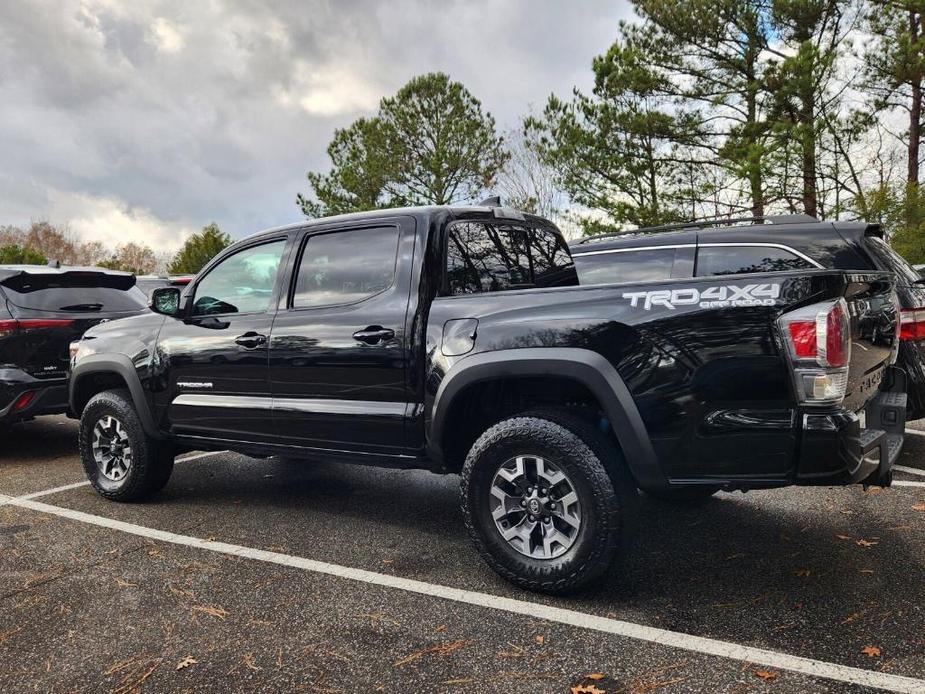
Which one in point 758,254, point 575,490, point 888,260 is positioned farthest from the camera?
point 758,254

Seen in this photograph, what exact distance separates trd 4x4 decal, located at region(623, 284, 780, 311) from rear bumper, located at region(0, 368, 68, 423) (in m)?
5.25

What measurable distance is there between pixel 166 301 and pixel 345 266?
133cm

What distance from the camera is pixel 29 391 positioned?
5.91 metres

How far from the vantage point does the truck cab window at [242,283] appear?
14.1 feet

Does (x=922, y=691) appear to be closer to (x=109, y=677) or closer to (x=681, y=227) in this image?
(x=109, y=677)

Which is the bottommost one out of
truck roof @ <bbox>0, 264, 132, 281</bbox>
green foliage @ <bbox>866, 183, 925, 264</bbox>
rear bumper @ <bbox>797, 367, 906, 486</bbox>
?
rear bumper @ <bbox>797, 367, 906, 486</bbox>

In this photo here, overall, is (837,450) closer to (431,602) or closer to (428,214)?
(431,602)

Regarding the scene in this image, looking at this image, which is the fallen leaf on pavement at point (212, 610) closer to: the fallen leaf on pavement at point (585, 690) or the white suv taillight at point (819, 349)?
the fallen leaf on pavement at point (585, 690)

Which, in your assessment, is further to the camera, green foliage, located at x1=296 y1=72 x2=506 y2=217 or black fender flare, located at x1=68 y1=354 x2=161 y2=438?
green foliage, located at x1=296 y1=72 x2=506 y2=217

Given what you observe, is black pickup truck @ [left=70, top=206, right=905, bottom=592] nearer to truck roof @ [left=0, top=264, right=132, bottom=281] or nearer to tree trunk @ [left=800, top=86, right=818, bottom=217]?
truck roof @ [left=0, top=264, right=132, bottom=281]

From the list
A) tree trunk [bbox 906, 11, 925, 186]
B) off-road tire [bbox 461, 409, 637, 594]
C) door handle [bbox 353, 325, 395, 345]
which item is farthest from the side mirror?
tree trunk [bbox 906, 11, 925, 186]

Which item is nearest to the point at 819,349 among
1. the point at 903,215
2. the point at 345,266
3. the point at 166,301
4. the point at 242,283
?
the point at 345,266

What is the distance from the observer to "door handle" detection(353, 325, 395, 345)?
3629 millimetres

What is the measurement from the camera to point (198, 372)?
4457 mm
